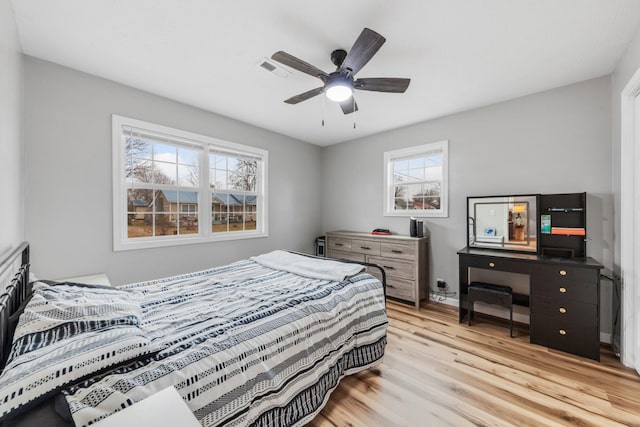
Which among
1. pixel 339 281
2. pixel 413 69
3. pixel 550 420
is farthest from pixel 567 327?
pixel 413 69

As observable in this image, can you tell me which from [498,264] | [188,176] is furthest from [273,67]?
[498,264]

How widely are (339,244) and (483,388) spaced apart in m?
2.63

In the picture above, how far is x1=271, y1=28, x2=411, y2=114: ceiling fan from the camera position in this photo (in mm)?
1723

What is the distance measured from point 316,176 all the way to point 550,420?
4.23 metres

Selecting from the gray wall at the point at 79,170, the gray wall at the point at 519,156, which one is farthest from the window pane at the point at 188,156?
the gray wall at the point at 519,156

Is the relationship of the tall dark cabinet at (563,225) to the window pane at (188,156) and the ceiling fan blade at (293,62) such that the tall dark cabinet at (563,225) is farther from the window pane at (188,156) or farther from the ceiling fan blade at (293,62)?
the window pane at (188,156)

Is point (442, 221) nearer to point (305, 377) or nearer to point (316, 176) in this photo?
point (316, 176)

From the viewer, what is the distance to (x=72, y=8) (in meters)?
1.70

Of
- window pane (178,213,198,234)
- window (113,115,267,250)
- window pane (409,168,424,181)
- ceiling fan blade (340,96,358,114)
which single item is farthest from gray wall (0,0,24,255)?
window pane (409,168,424,181)

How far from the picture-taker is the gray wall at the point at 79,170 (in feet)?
7.31

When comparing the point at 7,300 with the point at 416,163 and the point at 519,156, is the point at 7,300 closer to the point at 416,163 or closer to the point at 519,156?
the point at 416,163

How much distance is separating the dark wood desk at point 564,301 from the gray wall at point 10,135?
13.5 feet

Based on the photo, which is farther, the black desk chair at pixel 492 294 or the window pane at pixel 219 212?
the window pane at pixel 219 212

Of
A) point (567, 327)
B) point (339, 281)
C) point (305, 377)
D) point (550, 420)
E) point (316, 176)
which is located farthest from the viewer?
point (316, 176)
